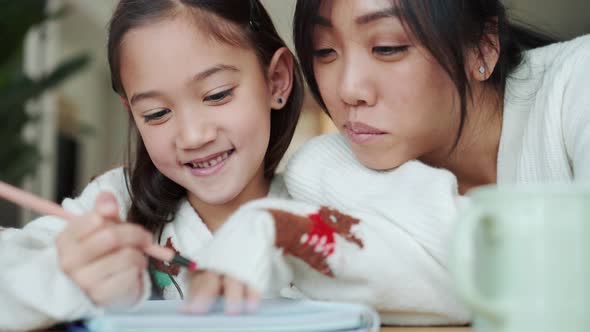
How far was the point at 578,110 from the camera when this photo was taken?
826mm

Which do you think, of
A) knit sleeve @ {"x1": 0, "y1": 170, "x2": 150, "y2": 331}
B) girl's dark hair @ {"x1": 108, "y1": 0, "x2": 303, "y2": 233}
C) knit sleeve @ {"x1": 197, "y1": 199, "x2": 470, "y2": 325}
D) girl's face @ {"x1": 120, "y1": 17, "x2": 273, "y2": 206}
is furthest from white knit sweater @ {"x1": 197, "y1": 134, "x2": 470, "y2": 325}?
girl's dark hair @ {"x1": 108, "y1": 0, "x2": 303, "y2": 233}

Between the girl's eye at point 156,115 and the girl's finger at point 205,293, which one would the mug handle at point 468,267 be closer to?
the girl's finger at point 205,293

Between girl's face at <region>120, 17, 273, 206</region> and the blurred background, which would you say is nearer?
girl's face at <region>120, 17, 273, 206</region>

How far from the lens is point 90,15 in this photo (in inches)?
191

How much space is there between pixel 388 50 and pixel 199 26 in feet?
0.81

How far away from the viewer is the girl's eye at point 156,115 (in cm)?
85

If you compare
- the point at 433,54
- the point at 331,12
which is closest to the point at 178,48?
the point at 331,12

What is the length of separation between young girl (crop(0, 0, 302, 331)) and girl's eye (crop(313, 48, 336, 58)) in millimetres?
89

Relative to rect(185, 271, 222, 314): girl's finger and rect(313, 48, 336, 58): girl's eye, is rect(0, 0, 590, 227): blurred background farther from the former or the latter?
rect(185, 271, 222, 314): girl's finger

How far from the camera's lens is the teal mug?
40 centimetres

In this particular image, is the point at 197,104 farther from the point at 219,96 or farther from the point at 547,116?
the point at 547,116

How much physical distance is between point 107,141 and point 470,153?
17.8ft

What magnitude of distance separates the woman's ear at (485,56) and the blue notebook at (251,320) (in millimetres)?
478

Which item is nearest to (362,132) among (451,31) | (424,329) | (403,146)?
(403,146)
